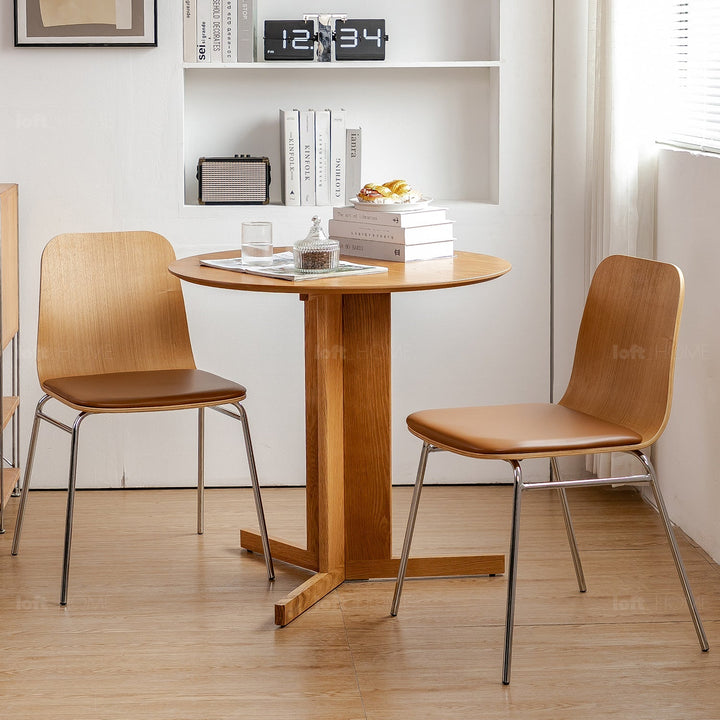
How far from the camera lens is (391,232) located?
2699 mm

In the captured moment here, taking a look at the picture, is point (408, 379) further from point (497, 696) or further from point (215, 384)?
point (497, 696)

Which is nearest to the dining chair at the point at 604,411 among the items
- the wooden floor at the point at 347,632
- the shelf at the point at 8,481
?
the wooden floor at the point at 347,632

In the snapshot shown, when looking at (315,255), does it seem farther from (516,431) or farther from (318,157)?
(318,157)

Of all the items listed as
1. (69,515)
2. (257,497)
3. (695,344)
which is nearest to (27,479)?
(69,515)

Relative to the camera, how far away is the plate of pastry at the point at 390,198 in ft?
8.88

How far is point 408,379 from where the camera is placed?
3.63 meters

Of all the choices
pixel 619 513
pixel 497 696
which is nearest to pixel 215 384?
pixel 497 696

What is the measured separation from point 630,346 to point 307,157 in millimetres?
1424

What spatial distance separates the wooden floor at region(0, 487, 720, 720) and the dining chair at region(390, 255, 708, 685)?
0.12 meters

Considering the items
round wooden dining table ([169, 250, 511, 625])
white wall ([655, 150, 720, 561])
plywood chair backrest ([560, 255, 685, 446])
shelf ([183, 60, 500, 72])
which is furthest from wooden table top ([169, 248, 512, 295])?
shelf ([183, 60, 500, 72])

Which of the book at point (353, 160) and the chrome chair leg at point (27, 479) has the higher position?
the book at point (353, 160)

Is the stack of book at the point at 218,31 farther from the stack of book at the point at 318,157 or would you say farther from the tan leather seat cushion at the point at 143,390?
the tan leather seat cushion at the point at 143,390

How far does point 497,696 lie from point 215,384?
1041 millimetres

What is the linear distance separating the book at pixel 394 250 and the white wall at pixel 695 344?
2.34ft
